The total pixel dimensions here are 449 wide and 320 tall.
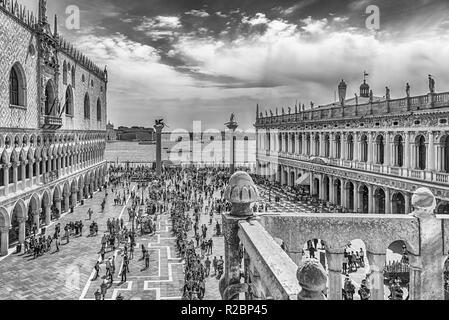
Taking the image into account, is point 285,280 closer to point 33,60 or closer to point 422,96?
point 422,96

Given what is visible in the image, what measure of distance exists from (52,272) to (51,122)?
11908 millimetres

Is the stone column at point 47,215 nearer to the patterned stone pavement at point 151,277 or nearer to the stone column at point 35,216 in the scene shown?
the stone column at point 35,216

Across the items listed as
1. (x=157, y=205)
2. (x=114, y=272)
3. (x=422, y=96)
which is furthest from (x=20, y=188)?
(x=422, y=96)

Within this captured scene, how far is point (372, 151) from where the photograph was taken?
28203 mm

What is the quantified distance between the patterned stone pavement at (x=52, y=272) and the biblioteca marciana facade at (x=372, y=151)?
17.4 m

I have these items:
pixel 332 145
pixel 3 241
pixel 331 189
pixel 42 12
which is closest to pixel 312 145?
pixel 332 145

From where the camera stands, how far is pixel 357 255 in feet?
60.7

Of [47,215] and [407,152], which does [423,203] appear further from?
[47,215]

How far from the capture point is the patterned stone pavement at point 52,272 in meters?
15.8

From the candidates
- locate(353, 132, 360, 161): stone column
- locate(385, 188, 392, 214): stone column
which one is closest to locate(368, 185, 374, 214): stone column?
locate(385, 188, 392, 214): stone column

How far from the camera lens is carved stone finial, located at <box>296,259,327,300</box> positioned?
2.96m

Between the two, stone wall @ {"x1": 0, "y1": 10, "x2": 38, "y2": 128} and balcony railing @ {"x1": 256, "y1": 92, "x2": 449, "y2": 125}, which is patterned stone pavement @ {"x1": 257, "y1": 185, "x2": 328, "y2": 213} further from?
stone wall @ {"x1": 0, "y1": 10, "x2": 38, "y2": 128}
